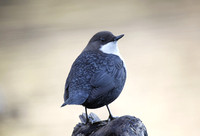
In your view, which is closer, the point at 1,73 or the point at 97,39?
the point at 97,39

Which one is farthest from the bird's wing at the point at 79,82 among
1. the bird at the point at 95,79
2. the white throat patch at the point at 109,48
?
the white throat patch at the point at 109,48

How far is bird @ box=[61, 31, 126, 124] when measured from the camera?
4.21 m

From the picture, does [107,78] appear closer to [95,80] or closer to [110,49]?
[95,80]

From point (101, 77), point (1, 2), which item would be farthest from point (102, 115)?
point (1, 2)

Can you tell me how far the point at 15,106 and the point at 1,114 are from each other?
0.33 meters

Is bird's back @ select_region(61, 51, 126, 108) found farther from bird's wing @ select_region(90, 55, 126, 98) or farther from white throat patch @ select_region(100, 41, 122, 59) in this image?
white throat patch @ select_region(100, 41, 122, 59)

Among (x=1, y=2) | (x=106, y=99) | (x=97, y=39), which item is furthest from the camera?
(x=1, y=2)

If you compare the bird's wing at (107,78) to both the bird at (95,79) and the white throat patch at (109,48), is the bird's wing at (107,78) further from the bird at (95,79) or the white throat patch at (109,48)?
the white throat patch at (109,48)

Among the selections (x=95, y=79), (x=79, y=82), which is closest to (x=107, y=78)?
(x=95, y=79)

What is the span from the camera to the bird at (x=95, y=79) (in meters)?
4.21

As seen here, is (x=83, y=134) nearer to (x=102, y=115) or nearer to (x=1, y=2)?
(x=102, y=115)

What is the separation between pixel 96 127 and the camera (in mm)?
4102

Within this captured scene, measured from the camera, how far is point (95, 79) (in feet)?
14.3

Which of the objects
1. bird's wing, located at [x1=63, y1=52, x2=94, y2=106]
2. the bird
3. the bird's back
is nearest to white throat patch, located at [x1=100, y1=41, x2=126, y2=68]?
the bird
